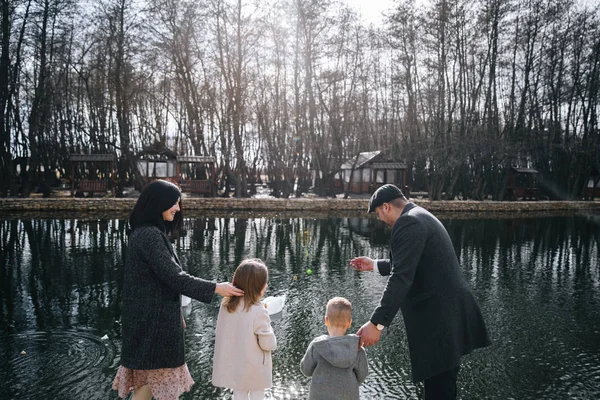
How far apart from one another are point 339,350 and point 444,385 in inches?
28.7

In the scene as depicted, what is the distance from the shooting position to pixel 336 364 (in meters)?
2.68

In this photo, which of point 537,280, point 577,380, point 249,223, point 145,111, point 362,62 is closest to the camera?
point 577,380

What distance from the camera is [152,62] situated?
94.2 ft

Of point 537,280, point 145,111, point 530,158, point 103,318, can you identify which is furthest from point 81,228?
point 530,158

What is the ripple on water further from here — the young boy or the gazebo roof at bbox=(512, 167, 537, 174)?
the gazebo roof at bbox=(512, 167, 537, 174)

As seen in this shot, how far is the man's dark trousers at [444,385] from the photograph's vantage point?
2834 mm

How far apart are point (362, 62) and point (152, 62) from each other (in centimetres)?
1382

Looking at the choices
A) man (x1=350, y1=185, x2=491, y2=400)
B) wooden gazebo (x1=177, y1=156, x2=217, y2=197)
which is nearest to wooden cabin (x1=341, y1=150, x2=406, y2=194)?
wooden gazebo (x1=177, y1=156, x2=217, y2=197)

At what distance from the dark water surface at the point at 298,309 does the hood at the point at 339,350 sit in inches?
55.2

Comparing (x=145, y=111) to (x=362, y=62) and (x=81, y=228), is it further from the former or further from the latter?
(x=81, y=228)

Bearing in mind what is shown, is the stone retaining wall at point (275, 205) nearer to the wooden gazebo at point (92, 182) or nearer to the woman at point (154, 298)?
the wooden gazebo at point (92, 182)

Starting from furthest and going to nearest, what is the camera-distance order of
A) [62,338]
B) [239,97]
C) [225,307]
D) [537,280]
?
[239,97], [537,280], [62,338], [225,307]

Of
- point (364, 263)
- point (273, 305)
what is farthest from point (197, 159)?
point (364, 263)

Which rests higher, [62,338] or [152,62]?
[152,62]
